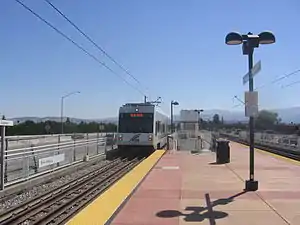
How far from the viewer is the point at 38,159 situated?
1596 centimetres

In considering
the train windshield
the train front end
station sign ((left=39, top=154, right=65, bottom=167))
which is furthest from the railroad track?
the train windshield

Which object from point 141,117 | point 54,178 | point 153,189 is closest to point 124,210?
point 153,189

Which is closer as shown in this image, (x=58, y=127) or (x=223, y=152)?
(x=223, y=152)

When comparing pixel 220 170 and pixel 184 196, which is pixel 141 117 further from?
pixel 184 196

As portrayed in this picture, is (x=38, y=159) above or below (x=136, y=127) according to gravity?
below

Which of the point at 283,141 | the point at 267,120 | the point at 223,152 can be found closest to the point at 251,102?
the point at 223,152

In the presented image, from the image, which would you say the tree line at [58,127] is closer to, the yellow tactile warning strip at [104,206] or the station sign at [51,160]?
the station sign at [51,160]

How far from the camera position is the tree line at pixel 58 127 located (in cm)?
6144

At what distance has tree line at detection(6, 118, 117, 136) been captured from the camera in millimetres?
61438

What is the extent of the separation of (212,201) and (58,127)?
69221 mm

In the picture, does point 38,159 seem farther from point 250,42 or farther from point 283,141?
point 283,141

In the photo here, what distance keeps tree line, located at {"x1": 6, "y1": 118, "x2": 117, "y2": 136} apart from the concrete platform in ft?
152

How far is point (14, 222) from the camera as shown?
9.71m

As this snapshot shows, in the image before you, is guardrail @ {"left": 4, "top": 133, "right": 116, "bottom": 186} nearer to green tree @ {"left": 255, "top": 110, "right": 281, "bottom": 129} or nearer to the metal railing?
the metal railing
